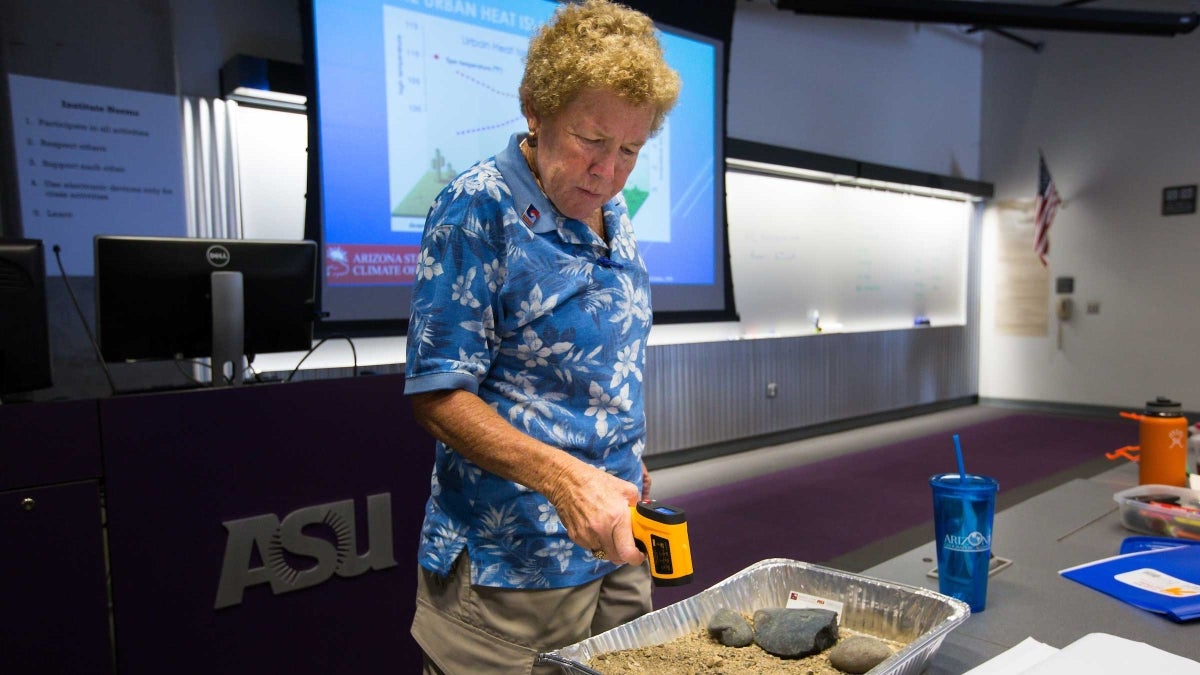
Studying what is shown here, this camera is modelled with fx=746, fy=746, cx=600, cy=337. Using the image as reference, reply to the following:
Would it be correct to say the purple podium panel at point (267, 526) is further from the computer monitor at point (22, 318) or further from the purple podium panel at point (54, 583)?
the computer monitor at point (22, 318)

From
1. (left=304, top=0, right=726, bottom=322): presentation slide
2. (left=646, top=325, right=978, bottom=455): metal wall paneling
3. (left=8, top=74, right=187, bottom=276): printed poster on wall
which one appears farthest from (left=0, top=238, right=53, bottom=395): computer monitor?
(left=646, top=325, right=978, bottom=455): metal wall paneling

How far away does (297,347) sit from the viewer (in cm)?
229

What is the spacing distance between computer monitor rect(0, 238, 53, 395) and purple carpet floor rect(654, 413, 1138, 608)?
1.90 m

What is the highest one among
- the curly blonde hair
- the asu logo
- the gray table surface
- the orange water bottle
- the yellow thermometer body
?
the curly blonde hair

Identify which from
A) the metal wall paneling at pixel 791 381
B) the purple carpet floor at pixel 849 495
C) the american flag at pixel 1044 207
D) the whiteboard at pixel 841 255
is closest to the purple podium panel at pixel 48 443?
the purple carpet floor at pixel 849 495

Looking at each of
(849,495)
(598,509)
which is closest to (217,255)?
(598,509)

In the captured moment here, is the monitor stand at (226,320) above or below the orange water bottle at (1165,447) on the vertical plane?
above

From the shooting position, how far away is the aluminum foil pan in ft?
2.44

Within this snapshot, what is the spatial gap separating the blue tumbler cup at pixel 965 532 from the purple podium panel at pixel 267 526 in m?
1.48

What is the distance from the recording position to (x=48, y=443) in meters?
1.62

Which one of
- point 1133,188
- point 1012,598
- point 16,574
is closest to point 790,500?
point 1012,598

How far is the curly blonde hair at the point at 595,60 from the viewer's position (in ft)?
2.68

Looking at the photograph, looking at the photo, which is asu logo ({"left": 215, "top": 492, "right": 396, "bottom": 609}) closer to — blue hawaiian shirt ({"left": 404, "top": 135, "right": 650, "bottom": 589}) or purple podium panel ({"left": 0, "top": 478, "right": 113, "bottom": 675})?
purple podium panel ({"left": 0, "top": 478, "right": 113, "bottom": 675})

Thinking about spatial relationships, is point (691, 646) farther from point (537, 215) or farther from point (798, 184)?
point (798, 184)
